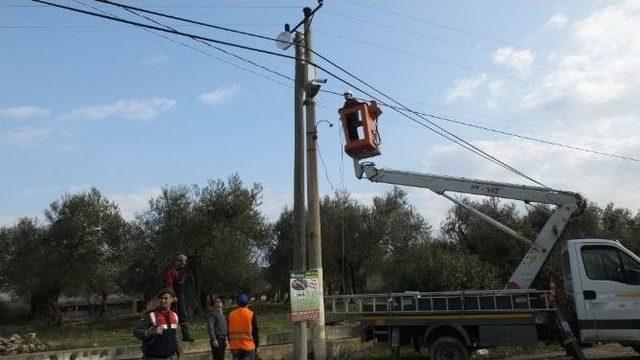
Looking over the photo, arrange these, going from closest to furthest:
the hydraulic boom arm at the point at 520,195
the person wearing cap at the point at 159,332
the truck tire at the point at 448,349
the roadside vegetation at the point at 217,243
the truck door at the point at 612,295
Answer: the person wearing cap at the point at 159,332
the truck door at the point at 612,295
the truck tire at the point at 448,349
the hydraulic boom arm at the point at 520,195
the roadside vegetation at the point at 217,243

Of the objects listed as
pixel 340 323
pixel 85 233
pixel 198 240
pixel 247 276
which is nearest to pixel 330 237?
pixel 247 276

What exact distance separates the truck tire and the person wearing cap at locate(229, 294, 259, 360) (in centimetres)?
410

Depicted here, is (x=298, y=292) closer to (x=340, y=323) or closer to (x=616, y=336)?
(x=616, y=336)

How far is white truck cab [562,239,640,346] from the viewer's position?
10500 millimetres

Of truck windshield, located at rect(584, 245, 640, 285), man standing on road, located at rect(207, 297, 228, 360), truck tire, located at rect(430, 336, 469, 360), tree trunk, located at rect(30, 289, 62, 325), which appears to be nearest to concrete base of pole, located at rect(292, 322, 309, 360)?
man standing on road, located at rect(207, 297, 228, 360)

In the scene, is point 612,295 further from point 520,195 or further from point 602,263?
point 520,195

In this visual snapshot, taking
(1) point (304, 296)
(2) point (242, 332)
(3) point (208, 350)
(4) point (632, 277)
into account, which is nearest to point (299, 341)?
(1) point (304, 296)

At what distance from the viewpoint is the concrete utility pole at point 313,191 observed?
473 inches

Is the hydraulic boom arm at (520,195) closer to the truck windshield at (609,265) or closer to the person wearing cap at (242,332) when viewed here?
the truck windshield at (609,265)

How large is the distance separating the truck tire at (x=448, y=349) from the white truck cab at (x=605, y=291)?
2197 mm

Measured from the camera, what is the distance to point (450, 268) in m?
22.4

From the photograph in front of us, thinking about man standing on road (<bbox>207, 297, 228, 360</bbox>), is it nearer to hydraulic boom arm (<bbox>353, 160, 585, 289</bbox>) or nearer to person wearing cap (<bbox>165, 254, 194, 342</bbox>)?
person wearing cap (<bbox>165, 254, 194, 342</bbox>)

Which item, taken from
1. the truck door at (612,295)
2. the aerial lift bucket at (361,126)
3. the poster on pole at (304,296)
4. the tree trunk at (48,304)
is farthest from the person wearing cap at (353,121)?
the tree trunk at (48,304)

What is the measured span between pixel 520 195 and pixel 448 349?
395 cm
